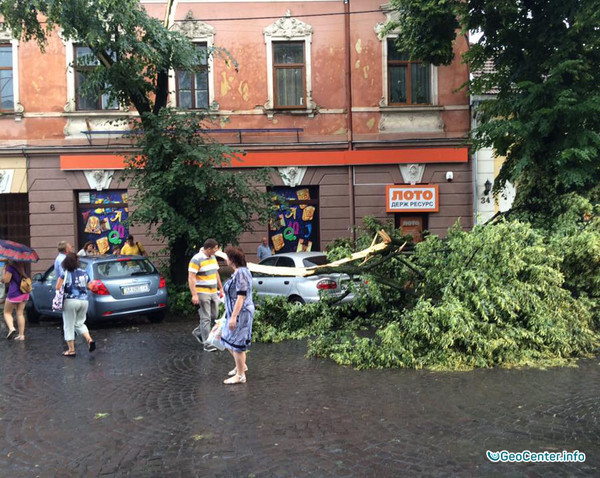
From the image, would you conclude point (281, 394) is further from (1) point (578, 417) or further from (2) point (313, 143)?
(2) point (313, 143)

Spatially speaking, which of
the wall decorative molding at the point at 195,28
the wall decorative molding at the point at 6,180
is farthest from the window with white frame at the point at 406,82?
the wall decorative molding at the point at 6,180

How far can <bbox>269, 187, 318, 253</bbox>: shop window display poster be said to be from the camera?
18.3 metres

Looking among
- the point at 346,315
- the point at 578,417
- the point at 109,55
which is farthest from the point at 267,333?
the point at 109,55

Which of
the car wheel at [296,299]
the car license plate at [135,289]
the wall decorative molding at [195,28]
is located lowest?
the car wheel at [296,299]

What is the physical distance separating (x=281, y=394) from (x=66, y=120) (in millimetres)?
14399

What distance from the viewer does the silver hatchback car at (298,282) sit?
10.9 m

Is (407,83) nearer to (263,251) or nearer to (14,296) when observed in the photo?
(263,251)

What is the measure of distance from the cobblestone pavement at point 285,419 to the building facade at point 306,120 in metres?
10.4

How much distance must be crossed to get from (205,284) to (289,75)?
433 inches

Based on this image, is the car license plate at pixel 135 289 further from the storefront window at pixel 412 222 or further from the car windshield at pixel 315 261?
the storefront window at pixel 412 222

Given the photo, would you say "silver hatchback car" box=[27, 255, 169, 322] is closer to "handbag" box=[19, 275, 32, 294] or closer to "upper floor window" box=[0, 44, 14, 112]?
"handbag" box=[19, 275, 32, 294]

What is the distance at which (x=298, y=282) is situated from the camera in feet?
38.3

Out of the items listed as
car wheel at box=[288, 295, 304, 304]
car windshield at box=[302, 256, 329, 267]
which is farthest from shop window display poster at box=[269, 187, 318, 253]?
car wheel at box=[288, 295, 304, 304]

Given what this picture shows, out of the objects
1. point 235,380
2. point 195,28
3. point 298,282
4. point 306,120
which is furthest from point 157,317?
point 195,28
